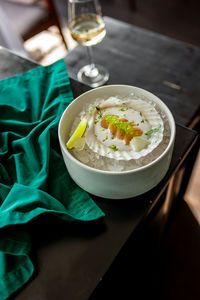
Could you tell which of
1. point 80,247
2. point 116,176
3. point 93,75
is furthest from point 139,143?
point 93,75

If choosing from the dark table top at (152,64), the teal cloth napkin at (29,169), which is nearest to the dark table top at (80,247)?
the teal cloth napkin at (29,169)

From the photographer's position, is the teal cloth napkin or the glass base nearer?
the teal cloth napkin

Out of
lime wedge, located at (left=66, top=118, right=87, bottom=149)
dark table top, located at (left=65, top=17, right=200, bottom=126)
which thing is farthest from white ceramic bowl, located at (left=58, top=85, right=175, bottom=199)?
dark table top, located at (left=65, top=17, right=200, bottom=126)

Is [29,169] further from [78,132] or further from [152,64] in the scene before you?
[152,64]

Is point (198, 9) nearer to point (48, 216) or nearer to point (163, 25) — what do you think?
point (163, 25)

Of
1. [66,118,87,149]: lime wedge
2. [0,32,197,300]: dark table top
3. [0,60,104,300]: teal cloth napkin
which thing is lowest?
[0,32,197,300]: dark table top

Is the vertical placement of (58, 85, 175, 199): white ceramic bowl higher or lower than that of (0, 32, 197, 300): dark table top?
higher

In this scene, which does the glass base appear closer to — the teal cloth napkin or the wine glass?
the wine glass
